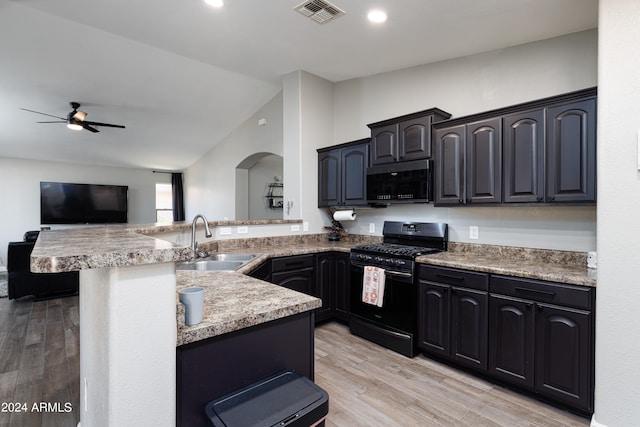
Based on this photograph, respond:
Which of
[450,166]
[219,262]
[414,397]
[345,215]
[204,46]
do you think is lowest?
[414,397]

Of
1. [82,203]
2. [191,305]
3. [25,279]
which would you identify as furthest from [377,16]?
[82,203]

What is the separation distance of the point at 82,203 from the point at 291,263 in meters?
7.00

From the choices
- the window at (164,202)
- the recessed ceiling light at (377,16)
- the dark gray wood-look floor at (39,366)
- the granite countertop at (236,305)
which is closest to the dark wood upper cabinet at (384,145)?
the recessed ceiling light at (377,16)

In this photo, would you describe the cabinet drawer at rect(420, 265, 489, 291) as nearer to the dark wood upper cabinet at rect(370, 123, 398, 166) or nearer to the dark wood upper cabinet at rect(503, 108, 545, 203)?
the dark wood upper cabinet at rect(503, 108, 545, 203)

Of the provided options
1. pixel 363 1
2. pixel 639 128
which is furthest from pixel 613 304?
pixel 363 1

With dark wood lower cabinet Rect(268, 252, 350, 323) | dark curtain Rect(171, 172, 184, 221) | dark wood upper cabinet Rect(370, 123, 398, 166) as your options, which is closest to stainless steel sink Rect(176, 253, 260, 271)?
dark wood lower cabinet Rect(268, 252, 350, 323)

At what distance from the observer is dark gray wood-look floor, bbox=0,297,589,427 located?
6.51 feet

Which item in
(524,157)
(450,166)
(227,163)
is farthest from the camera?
(227,163)

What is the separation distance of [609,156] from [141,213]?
9.51 m

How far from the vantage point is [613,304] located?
176cm

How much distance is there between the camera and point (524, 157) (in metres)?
2.37

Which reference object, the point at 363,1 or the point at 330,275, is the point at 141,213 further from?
the point at 363,1

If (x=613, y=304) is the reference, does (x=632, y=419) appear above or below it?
below

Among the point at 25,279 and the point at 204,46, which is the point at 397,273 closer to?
the point at 204,46
